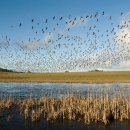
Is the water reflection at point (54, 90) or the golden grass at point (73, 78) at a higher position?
the golden grass at point (73, 78)

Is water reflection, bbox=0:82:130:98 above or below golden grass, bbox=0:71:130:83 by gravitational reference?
below

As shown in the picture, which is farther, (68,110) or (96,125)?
(68,110)

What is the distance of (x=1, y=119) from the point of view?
18.9 metres

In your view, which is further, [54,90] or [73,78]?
[73,78]

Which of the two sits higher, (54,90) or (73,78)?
(73,78)

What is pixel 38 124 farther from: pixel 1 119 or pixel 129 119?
pixel 129 119

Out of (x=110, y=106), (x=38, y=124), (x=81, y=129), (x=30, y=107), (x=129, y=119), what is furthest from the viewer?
(x=30, y=107)

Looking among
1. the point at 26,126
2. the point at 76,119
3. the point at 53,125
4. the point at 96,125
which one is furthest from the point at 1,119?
the point at 96,125

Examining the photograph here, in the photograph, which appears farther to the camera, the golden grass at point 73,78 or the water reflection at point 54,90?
the golden grass at point 73,78

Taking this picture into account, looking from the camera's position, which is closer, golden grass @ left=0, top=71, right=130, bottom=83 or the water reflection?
the water reflection

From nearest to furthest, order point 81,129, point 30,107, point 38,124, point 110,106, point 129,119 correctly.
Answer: point 81,129 < point 38,124 < point 129,119 < point 110,106 < point 30,107

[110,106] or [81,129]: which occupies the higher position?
[110,106]

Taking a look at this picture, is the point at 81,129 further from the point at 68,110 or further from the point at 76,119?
the point at 68,110

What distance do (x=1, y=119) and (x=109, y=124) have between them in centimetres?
938
